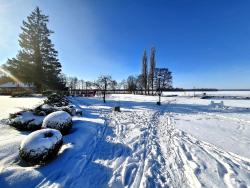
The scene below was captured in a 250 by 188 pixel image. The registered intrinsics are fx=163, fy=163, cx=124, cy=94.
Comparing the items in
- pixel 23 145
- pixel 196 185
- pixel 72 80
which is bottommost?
pixel 196 185

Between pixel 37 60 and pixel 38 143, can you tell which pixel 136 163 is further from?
pixel 37 60

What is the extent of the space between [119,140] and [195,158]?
105 inches

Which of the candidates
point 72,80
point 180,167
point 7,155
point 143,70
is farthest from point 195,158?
point 72,80

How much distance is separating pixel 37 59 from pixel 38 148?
28.1 metres

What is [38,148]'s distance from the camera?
3.91 m

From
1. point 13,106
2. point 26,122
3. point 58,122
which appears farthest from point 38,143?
point 13,106

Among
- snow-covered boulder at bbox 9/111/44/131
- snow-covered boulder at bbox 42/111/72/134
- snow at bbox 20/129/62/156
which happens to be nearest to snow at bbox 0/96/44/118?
snow-covered boulder at bbox 9/111/44/131

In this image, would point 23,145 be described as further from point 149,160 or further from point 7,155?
point 149,160

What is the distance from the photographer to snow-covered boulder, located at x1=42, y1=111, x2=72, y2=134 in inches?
232

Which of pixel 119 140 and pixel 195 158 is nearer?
pixel 195 158

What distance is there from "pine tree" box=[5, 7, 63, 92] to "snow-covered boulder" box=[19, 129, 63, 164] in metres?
26.4

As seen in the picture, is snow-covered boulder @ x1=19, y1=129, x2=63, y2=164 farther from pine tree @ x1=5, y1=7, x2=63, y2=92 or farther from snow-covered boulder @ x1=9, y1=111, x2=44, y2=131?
pine tree @ x1=5, y1=7, x2=63, y2=92

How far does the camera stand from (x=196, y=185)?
333 centimetres

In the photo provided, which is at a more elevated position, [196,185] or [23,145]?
[23,145]
